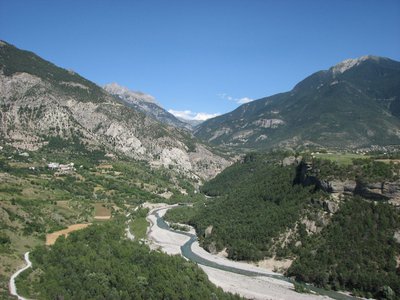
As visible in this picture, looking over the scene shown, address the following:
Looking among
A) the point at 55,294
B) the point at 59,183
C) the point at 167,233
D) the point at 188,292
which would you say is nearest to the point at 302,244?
the point at 188,292

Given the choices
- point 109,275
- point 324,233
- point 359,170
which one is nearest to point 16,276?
point 109,275

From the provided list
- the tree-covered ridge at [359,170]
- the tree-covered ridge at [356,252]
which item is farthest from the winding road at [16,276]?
the tree-covered ridge at [359,170]

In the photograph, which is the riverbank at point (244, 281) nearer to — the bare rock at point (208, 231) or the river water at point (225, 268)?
the river water at point (225, 268)

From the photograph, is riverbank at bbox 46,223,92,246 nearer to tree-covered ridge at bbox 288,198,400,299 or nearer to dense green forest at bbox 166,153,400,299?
dense green forest at bbox 166,153,400,299

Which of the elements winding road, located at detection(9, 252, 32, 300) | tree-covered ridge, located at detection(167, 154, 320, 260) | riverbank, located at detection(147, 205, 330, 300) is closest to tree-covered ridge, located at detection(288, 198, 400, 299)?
riverbank, located at detection(147, 205, 330, 300)

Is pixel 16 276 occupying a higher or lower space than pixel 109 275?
lower

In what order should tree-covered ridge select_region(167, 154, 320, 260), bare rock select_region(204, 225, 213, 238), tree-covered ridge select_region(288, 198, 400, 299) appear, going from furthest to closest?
bare rock select_region(204, 225, 213, 238), tree-covered ridge select_region(167, 154, 320, 260), tree-covered ridge select_region(288, 198, 400, 299)

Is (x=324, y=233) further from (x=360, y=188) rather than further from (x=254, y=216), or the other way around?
(x=254, y=216)
